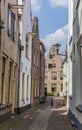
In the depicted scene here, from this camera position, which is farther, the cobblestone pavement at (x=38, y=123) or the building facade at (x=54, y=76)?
the building facade at (x=54, y=76)

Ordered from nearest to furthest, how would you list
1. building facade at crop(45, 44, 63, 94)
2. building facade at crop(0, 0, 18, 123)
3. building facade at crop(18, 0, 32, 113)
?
building facade at crop(0, 0, 18, 123) → building facade at crop(18, 0, 32, 113) → building facade at crop(45, 44, 63, 94)

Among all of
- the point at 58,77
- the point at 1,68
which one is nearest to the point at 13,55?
the point at 1,68

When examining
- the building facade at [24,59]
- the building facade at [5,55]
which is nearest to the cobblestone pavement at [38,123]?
the building facade at [5,55]

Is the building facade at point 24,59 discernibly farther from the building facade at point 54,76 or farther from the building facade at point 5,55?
the building facade at point 54,76

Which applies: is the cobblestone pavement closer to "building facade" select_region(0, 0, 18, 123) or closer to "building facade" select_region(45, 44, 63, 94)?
"building facade" select_region(0, 0, 18, 123)

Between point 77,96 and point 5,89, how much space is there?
3812mm

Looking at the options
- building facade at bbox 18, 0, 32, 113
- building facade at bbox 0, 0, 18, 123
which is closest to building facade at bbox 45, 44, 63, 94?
building facade at bbox 18, 0, 32, 113

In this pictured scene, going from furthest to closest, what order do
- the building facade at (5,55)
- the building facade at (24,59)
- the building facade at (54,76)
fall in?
the building facade at (54,76)
the building facade at (24,59)
the building facade at (5,55)

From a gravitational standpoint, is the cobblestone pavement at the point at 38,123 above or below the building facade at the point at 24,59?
below

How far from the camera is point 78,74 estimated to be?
517 inches

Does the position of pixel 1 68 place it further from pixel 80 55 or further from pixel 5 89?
pixel 80 55

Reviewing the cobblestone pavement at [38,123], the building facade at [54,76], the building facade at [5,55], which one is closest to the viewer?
the cobblestone pavement at [38,123]

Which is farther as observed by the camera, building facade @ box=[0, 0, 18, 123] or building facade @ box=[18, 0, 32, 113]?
building facade @ box=[18, 0, 32, 113]

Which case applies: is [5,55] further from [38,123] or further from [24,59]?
[24,59]
